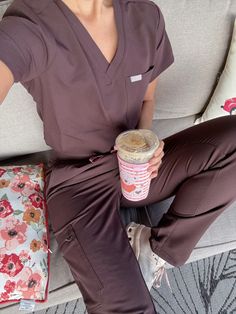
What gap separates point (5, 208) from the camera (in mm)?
1079

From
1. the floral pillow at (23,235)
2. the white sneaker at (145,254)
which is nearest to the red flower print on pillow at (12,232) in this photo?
the floral pillow at (23,235)

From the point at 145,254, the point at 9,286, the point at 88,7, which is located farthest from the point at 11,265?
the point at 88,7

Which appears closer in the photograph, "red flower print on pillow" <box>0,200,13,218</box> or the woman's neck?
the woman's neck

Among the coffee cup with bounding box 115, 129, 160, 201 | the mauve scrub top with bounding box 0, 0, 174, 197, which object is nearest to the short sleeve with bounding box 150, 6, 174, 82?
the mauve scrub top with bounding box 0, 0, 174, 197

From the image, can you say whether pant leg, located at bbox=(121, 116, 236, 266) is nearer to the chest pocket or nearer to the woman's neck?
the chest pocket

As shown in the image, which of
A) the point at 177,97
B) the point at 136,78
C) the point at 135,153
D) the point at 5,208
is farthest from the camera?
the point at 177,97

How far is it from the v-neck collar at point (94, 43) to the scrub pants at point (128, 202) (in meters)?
0.29

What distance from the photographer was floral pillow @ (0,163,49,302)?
0.98m

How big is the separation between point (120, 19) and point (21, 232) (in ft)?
2.12

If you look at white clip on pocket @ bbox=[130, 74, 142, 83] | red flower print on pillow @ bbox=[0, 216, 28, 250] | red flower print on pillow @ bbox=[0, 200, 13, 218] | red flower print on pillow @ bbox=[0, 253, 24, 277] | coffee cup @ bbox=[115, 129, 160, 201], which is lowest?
red flower print on pillow @ bbox=[0, 253, 24, 277]

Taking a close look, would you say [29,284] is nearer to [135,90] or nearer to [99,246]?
[99,246]

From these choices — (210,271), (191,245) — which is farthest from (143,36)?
(210,271)

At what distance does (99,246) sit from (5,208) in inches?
12.4

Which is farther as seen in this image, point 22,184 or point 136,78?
point 22,184
